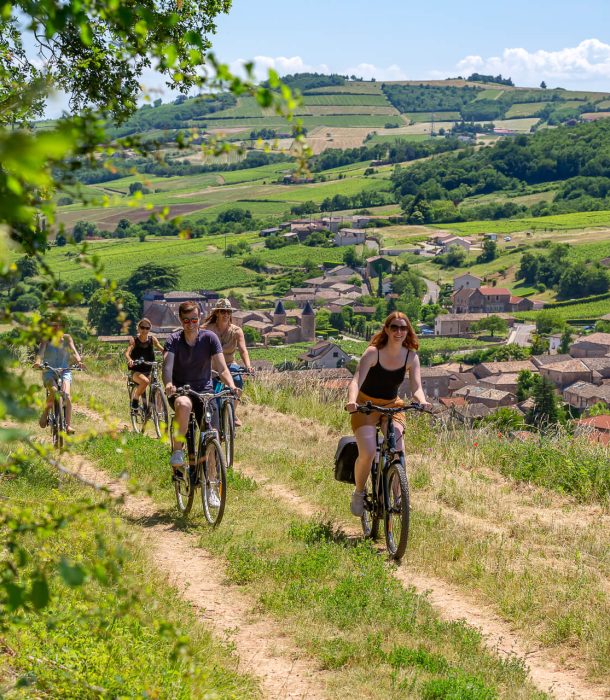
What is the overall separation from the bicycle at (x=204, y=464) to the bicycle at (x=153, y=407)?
3959mm

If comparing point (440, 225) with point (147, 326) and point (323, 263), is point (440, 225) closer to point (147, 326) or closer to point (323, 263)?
point (323, 263)

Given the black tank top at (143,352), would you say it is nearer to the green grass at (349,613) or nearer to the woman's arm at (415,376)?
the green grass at (349,613)

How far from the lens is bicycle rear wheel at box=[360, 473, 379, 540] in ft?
24.3

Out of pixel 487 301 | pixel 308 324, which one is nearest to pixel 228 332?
pixel 308 324

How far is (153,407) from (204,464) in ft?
15.5

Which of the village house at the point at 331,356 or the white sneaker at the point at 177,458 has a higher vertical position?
the white sneaker at the point at 177,458

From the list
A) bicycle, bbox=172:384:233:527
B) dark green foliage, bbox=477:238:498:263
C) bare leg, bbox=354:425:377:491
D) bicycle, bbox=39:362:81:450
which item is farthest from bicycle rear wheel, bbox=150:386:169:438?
dark green foliage, bbox=477:238:498:263

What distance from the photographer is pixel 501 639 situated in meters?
5.45

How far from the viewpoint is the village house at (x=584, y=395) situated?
72062 millimetres

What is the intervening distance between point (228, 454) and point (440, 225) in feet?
508

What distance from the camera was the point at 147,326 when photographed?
1213 cm

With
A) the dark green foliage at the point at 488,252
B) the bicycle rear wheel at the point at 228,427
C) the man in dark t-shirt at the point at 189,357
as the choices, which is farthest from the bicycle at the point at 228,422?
the dark green foliage at the point at 488,252

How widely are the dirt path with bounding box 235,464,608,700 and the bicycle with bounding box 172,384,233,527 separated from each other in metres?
1.82

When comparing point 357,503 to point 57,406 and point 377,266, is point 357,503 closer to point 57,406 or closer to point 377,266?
point 57,406
